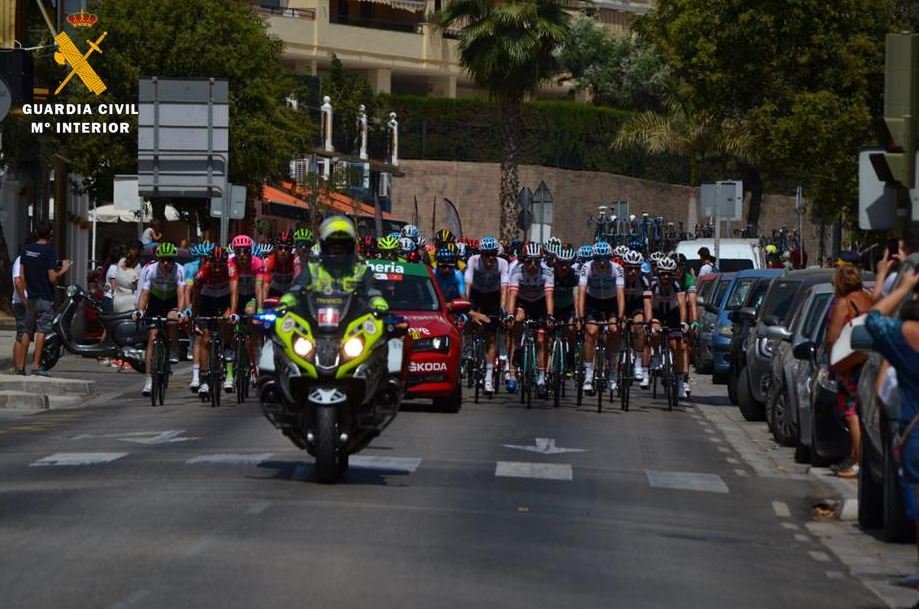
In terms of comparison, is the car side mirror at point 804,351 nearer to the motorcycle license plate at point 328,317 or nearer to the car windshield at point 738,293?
the motorcycle license plate at point 328,317

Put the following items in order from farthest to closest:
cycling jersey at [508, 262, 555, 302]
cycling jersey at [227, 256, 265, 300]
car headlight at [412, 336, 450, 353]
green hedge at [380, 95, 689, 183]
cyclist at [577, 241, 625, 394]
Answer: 1. green hedge at [380, 95, 689, 183]
2. cycling jersey at [508, 262, 555, 302]
3. cyclist at [577, 241, 625, 394]
4. cycling jersey at [227, 256, 265, 300]
5. car headlight at [412, 336, 450, 353]

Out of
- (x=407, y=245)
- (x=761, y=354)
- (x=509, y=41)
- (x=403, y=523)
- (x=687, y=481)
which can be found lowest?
(x=687, y=481)

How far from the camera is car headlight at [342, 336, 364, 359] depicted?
48.3 ft

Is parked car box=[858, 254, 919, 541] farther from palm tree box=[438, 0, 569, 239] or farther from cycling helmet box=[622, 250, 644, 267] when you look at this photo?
palm tree box=[438, 0, 569, 239]

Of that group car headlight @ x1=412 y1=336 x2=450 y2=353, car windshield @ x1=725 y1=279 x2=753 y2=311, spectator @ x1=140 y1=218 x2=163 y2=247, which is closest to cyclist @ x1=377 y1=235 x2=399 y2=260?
car headlight @ x1=412 y1=336 x2=450 y2=353

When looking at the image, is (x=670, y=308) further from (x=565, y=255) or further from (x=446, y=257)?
(x=446, y=257)

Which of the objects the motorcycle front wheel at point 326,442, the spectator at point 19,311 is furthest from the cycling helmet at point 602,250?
the motorcycle front wheel at point 326,442

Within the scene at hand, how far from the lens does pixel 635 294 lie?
2514cm

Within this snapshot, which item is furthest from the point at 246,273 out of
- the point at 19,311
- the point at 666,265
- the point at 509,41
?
the point at 509,41

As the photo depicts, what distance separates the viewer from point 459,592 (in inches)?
396

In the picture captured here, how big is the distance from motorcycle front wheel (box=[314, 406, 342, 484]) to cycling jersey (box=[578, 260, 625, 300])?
10196 millimetres

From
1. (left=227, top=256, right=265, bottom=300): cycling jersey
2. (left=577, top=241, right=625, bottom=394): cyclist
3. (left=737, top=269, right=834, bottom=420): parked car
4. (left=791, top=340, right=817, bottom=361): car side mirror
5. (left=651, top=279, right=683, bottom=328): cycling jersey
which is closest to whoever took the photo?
(left=791, top=340, right=817, bottom=361): car side mirror

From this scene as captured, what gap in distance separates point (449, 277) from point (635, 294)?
257cm

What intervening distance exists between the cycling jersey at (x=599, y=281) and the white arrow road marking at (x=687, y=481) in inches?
293
